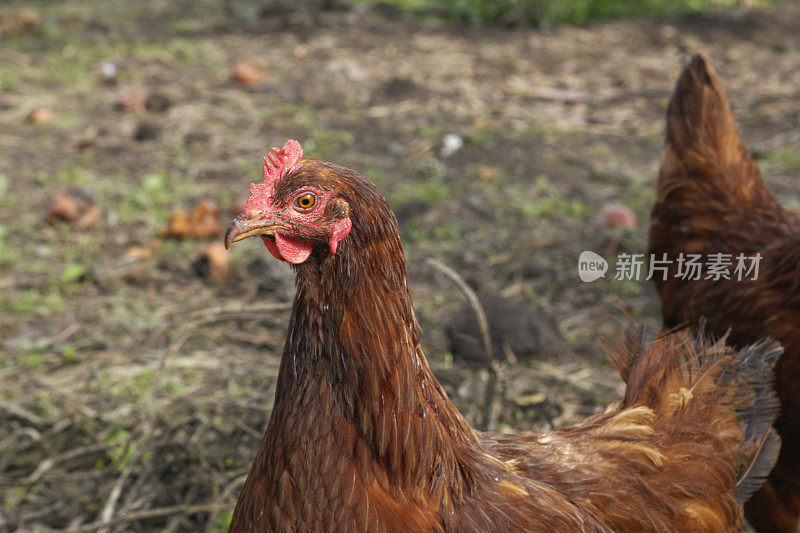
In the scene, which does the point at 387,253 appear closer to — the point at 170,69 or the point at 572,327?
the point at 572,327

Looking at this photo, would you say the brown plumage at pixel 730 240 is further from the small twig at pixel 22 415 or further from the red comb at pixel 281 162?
the small twig at pixel 22 415

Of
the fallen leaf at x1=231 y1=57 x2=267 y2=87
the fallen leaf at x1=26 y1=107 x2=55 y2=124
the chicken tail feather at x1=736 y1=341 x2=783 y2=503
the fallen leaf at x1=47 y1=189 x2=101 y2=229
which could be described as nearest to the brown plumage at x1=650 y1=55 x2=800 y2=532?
the chicken tail feather at x1=736 y1=341 x2=783 y2=503

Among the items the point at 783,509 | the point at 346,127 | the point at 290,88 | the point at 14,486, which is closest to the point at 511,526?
the point at 783,509

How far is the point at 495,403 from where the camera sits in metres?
3.17

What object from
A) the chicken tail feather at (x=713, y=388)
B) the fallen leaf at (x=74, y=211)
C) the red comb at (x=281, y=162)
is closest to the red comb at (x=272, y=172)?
the red comb at (x=281, y=162)

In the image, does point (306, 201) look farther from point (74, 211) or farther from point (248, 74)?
point (248, 74)

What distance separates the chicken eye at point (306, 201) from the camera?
1.65 meters

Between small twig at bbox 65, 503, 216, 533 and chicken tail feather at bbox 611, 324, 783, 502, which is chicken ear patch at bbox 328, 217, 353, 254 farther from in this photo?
small twig at bbox 65, 503, 216, 533

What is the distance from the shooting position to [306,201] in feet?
5.42

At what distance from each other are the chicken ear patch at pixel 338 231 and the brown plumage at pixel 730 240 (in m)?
1.88

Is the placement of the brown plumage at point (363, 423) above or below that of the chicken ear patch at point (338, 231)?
below

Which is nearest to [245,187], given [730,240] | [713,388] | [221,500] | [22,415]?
[22,415]

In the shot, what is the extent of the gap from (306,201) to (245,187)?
4.23m

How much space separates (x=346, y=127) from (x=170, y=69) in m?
2.53
